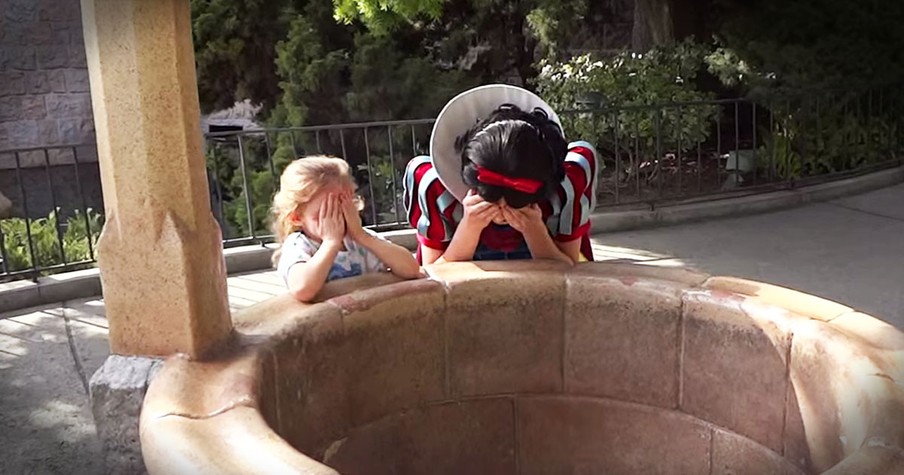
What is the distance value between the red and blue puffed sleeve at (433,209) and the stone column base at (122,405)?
118 centimetres

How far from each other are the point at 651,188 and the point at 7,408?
5.31 meters

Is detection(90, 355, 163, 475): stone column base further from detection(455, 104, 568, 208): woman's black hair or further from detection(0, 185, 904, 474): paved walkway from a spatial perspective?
detection(0, 185, 904, 474): paved walkway

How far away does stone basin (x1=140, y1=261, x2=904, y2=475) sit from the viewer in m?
2.22

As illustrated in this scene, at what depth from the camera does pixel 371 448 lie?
8.45 ft

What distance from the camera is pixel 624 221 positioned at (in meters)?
6.50

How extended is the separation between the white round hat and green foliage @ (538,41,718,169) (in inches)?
180

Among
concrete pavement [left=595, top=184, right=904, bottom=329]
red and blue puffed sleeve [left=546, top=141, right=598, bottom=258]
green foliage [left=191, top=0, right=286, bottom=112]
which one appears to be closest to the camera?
red and blue puffed sleeve [left=546, top=141, right=598, bottom=258]

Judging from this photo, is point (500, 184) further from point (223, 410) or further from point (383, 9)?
point (383, 9)

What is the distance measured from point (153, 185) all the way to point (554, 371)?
1.23 meters

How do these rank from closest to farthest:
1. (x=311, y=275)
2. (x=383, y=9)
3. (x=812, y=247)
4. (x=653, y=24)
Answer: (x=311, y=275) → (x=812, y=247) → (x=383, y=9) → (x=653, y=24)

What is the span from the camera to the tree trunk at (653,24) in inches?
371

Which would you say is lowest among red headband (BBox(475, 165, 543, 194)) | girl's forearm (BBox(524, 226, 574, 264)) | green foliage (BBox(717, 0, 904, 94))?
girl's forearm (BBox(524, 226, 574, 264))

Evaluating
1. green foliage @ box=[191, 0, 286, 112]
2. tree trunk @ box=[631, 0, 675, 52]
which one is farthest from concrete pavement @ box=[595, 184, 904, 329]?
green foliage @ box=[191, 0, 286, 112]

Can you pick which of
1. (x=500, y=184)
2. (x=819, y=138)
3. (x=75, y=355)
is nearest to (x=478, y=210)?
(x=500, y=184)
